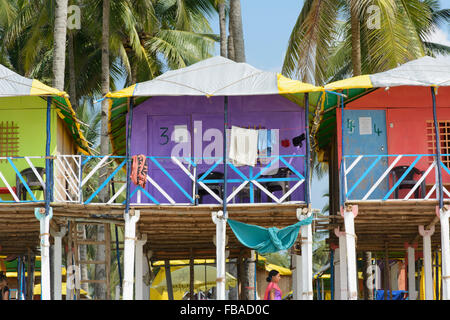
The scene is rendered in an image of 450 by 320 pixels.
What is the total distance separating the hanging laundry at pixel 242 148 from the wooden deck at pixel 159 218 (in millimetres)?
1015

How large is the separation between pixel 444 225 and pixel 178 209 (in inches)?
208

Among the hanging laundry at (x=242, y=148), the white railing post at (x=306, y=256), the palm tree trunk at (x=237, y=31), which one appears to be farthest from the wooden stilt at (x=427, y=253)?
the palm tree trunk at (x=237, y=31)

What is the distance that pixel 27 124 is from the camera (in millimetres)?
20750

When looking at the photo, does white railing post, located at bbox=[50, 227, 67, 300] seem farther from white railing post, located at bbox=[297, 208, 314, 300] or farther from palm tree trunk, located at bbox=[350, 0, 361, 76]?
palm tree trunk, located at bbox=[350, 0, 361, 76]

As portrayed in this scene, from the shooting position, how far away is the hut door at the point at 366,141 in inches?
813

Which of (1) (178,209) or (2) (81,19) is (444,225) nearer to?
(1) (178,209)

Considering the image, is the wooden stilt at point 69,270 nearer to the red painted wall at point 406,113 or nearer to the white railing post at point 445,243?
the red painted wall at point 406,113

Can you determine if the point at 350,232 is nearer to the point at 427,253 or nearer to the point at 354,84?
the point at 427,253

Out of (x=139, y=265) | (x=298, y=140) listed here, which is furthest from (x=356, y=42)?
(x=139, y=265)

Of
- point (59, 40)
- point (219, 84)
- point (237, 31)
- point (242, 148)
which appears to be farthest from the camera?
point (237, 31)

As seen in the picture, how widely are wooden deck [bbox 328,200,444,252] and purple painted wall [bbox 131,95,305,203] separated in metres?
1.80

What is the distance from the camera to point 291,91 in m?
18.4

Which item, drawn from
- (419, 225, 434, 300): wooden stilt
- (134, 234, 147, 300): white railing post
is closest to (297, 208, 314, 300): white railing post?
(419, 225, 434, 300): wooden stilt

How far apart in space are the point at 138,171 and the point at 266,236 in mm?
2873
